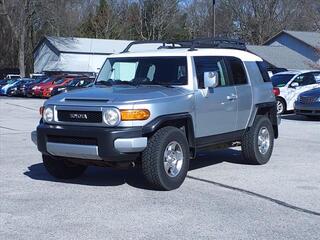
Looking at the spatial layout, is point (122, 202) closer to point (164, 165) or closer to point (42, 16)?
point (164, 165)

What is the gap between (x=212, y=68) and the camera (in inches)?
365

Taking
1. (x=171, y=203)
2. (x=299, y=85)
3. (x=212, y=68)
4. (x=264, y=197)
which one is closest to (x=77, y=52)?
(x=299, y=85)

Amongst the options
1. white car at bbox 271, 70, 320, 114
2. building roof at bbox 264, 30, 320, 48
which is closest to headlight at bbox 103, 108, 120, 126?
white car at bbox 271, 70, 320, 114

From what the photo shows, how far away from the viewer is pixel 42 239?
5883 mm

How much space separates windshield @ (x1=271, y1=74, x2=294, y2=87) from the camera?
74.0 ft

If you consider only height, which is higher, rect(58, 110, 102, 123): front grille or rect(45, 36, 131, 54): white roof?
rect(45, 36, 131, 54): white roof

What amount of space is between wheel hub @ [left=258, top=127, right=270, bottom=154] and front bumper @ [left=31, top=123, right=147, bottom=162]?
10.6 ft

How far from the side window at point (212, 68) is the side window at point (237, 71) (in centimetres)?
21

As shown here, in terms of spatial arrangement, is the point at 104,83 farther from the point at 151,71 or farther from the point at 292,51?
the point at 292,51

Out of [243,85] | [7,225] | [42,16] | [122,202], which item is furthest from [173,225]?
[42,16]

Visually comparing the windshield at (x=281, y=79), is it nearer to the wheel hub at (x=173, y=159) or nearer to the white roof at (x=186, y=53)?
the white roof at (x=186, y=53)

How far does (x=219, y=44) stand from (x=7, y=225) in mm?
5183

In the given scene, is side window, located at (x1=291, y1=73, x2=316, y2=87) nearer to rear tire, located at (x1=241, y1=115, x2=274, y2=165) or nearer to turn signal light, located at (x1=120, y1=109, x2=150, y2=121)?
rear tire, located at (x1=241, y1=115, x2=274, y2=165)

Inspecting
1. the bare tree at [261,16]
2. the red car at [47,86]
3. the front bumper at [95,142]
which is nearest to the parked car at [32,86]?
the red car at [47,86]
